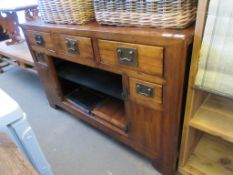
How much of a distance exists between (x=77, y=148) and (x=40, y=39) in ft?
2.46

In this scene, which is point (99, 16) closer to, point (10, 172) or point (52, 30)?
point (52, 30)

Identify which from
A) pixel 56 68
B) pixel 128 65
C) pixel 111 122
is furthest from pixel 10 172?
pixel 56 68

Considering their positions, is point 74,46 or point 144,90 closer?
point 144,90

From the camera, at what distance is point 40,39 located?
120 cm

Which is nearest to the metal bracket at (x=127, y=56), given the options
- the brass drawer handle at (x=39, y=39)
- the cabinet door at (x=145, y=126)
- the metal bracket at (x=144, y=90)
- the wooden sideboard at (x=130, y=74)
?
the wooden sideboard at (x=130, y=74)

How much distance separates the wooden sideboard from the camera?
0.69 meters

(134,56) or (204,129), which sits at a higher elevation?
(134,56)

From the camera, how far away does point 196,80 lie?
0.70m

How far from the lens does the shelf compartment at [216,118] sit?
29.5 inches

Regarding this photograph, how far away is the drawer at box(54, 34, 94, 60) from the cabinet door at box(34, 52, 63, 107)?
0.26 m

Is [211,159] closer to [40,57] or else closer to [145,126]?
[145,126]

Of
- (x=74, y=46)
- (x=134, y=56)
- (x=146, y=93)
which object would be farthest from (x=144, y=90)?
(x=74, y=46)

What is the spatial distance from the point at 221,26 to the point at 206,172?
71 centimetres

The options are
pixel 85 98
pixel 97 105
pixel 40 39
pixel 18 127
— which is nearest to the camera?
pixel 18 127
